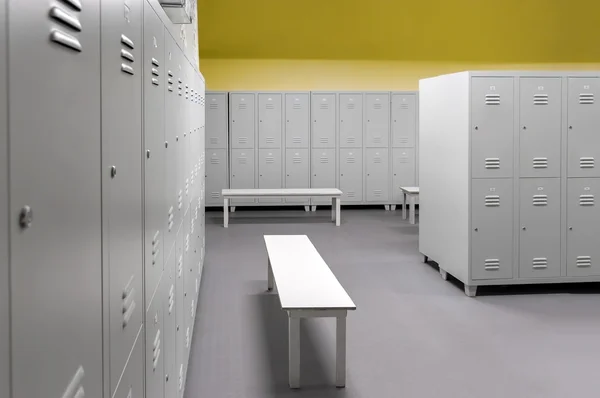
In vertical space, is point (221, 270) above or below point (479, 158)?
below

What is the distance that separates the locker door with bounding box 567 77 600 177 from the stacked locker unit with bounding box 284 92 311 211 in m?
5.89

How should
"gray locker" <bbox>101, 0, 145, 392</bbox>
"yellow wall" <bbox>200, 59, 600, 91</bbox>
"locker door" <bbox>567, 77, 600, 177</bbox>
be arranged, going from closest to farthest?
"gray locker" <bbox>101, 0, 145, 392</bbox>, "locker door" <bbox>567, 77, 600, 177</bbox>, "yellow wall" <bbox>200, 59, 600, 91</bbox>

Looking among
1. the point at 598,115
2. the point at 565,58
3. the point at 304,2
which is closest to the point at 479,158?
the point at 598,115

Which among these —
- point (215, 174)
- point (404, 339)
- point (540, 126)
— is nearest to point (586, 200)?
point (540, 126)

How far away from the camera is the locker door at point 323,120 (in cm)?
1104

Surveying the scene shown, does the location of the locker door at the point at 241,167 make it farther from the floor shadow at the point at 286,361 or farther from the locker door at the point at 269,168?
the floor shadow at the point at 286,361

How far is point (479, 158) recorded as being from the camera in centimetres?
541

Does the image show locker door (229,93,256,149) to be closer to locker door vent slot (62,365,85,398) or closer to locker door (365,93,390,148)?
locker door (365,93,390,148)

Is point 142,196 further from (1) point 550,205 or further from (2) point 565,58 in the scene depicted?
(2) point 565,58

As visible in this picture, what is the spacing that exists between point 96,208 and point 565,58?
13.5 meters

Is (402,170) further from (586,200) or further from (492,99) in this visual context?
(492,99)

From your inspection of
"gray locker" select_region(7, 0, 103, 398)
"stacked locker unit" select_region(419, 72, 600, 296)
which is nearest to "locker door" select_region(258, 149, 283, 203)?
"stacked locker unit" select_region(419, 72, 600, 296)

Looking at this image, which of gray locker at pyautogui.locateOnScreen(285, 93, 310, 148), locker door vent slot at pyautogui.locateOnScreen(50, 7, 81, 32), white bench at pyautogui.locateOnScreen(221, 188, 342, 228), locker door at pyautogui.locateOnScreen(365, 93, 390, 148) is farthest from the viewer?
locker door at pyautogui.locateOnScreen(365, 93, 390, 148)

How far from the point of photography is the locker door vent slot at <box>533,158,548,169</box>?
5492mm
